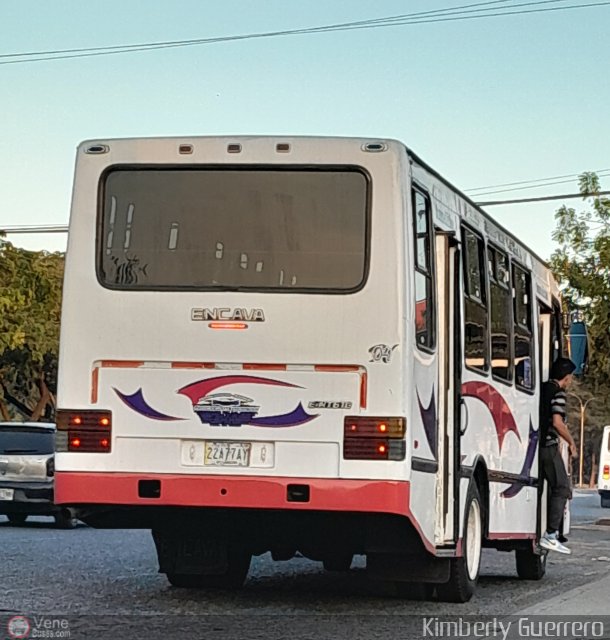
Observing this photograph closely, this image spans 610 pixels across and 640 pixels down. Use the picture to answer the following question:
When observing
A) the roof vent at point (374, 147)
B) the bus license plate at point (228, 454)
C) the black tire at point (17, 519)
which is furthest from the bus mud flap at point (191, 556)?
the black tire at point (17, 519)

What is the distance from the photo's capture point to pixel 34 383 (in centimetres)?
5684

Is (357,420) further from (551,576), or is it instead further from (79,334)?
(551,576)

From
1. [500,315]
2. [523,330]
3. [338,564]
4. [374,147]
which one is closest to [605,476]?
[523,330]

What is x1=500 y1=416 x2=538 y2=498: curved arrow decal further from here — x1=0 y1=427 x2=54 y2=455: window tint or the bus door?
Answer: x1=0 y1=427 x2=54 y2=455: window tint

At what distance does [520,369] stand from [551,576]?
105 inches

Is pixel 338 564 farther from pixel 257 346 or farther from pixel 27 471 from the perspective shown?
pixel 27 471

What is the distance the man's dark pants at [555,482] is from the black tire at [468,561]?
9.02 feet

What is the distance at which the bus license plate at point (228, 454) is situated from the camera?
10.6 metres

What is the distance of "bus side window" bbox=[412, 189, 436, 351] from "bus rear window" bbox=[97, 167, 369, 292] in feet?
1.57

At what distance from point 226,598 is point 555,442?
183 inches

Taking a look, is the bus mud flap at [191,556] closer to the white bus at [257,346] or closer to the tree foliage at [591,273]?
the white bus at [257,346]

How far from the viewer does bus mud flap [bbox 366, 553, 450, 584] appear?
11.6 m

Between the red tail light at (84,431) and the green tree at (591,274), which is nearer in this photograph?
the red tail light at (84,431)

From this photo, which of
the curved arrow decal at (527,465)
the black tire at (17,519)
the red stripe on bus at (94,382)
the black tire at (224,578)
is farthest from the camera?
the black tire at (17,519)
